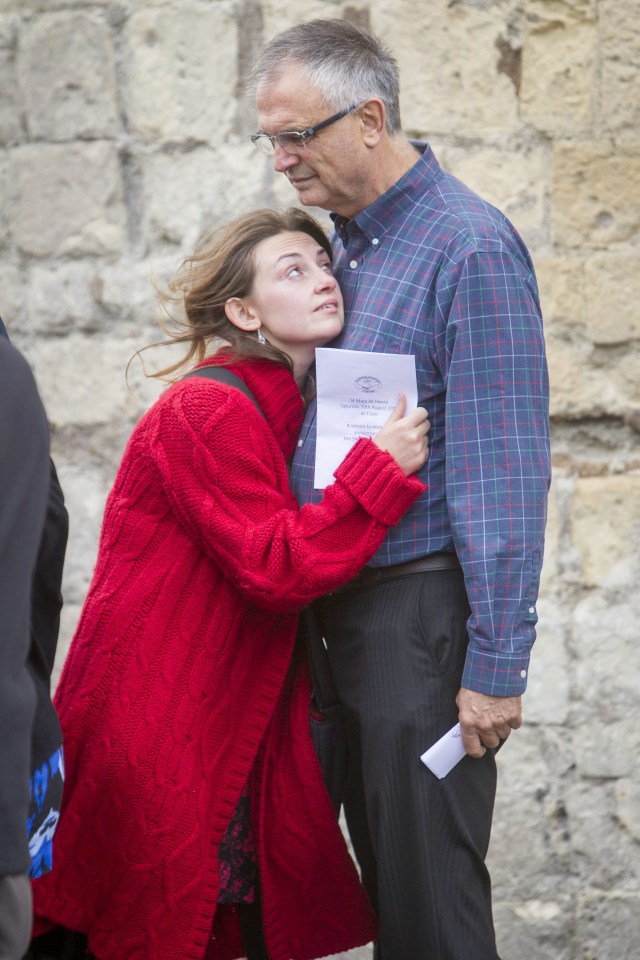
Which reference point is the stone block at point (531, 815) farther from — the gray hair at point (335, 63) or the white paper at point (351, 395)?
the gray hair at point (335, 63)

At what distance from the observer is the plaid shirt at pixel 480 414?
6.70ft

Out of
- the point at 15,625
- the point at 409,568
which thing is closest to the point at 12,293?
the point at 409,568

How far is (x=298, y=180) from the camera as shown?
2258 mm

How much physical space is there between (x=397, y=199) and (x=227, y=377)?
1.53ft

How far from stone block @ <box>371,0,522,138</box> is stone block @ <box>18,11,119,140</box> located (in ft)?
2.30

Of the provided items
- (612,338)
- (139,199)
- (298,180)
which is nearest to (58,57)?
(139,199)

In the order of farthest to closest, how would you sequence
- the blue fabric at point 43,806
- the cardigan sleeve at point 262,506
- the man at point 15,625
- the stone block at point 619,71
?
the stone block at point 619,71 < the cardigan sleeve at point 262,506 < the blue fabric at point 43,806 < the man at point 15,625

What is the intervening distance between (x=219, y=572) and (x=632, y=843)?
1526mm

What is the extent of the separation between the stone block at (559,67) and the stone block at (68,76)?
1055 mm

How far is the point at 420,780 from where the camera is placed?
2.11 metres

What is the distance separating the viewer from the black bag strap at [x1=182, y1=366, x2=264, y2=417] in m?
2.15

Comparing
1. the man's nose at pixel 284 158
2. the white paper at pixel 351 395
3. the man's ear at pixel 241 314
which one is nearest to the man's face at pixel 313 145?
the man's nose at pixel 284 158

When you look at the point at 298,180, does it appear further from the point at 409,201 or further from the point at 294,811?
the point at 294,811

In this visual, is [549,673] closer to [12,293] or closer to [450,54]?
[450,54]
